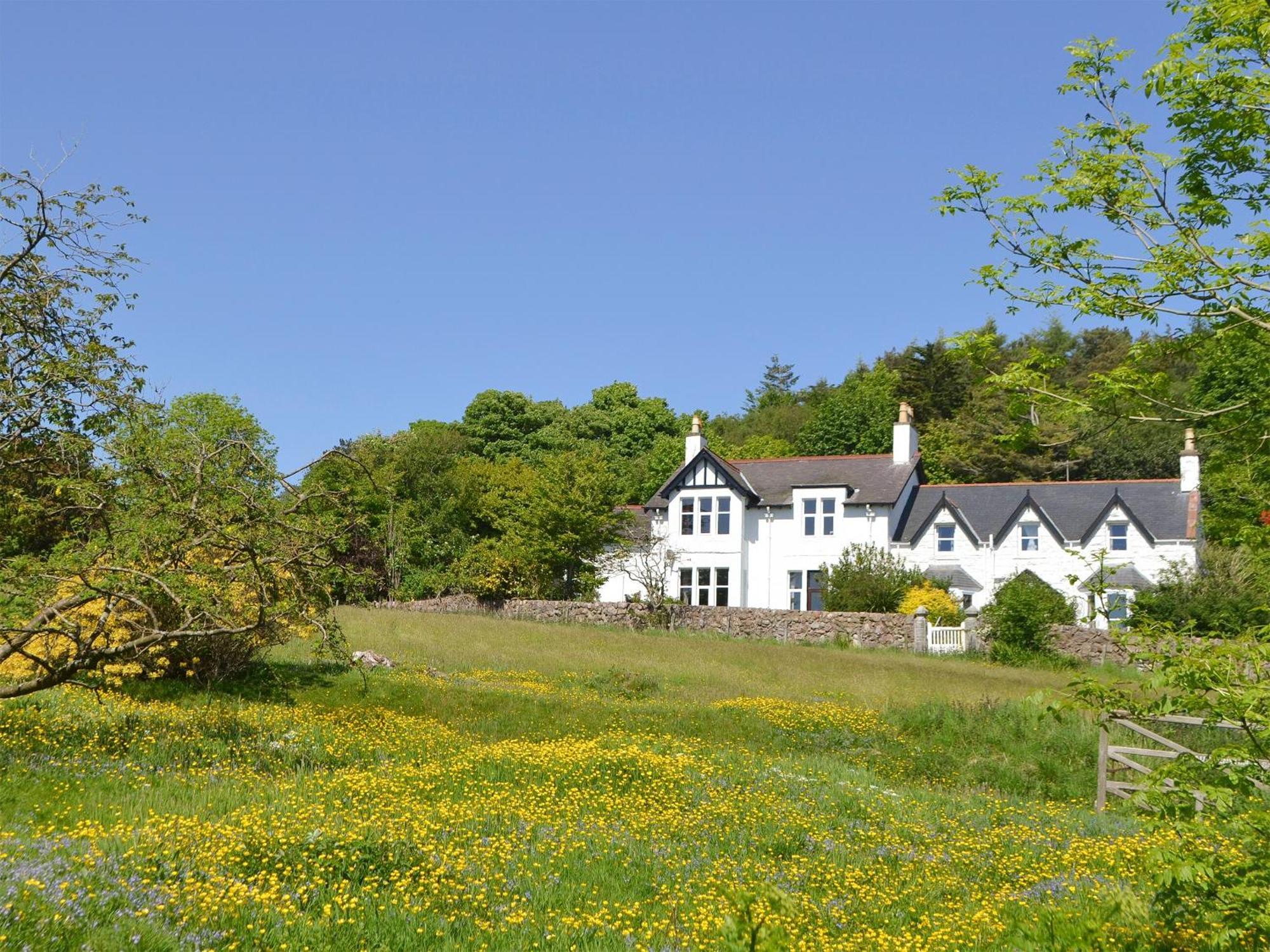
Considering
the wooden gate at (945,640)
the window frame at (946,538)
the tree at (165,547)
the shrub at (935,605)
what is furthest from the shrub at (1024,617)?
the tree at (165,547)

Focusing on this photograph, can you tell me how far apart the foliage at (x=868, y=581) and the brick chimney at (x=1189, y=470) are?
521 inches

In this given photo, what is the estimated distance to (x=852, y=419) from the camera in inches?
2751

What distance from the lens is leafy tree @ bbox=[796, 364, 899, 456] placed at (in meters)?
68.9

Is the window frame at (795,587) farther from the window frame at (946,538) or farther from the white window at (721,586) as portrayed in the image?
the window frame at (946,538)

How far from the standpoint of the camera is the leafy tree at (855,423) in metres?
68.9

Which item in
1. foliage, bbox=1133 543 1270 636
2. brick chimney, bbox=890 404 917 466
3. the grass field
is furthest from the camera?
brick chimney, bbox=890 404 917 466

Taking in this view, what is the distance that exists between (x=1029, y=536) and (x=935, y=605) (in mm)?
8544

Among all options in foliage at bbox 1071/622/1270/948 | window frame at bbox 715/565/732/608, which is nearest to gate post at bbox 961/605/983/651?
window frame at bbox 715/565/732/608

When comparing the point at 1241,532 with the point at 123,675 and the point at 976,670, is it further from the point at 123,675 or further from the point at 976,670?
→ the point at 976,670

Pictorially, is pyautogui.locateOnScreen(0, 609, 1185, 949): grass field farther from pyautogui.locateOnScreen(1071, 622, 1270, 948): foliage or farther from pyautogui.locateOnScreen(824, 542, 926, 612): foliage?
pyautogui.locateOnScreen(824, 542, 926, 612): foliage

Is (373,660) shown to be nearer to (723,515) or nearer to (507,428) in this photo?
(723,515)

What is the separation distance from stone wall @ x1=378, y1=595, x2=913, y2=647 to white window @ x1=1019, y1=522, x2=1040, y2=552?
35.7 ft

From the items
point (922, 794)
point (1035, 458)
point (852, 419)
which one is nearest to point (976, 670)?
point (922, 794)

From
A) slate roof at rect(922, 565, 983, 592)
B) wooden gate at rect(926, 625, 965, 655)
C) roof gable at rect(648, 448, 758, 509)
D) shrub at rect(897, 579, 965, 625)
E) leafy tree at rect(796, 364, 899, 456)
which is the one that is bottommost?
wooden gate at rect(926, 625, 965, 655)
